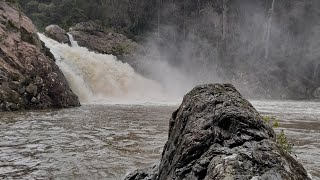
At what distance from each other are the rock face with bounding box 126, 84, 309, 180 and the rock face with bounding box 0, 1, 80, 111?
45.9ft

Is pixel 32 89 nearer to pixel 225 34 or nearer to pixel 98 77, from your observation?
pixel 98 77

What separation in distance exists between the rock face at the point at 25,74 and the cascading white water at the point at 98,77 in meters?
3.16

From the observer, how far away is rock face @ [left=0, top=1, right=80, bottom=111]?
57.6ft

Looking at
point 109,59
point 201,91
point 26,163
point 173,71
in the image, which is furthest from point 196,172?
point 173,71

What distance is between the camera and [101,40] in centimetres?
3591

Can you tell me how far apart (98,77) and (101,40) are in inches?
393

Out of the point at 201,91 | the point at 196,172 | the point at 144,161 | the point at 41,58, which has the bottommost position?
the point at 144,161

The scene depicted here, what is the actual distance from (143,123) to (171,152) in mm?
9093

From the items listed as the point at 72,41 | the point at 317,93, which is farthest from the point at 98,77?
Answer: the point at 317,93

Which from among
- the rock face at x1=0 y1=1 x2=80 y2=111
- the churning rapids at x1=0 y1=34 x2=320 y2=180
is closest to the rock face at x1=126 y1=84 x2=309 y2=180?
the churning rapids at x1=0 y1=34 x2=320 y2=180

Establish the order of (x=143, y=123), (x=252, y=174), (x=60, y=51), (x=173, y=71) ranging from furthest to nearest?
(x=173, y=71) → (x=60, y=51) → (x=143, y=123) → (x=252, y=174)

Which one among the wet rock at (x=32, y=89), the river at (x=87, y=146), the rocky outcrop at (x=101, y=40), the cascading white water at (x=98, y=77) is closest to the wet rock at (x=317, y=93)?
the cascading white water at (x=98, y=77)

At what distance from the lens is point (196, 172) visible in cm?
356

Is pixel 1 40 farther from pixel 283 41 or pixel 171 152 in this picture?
pixel 283 41
